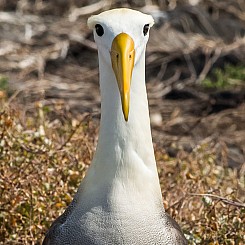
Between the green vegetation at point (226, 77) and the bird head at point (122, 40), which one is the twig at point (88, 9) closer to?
the green vegetation at point (226, 77)

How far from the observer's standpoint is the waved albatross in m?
3.79

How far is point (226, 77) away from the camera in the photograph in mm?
8617

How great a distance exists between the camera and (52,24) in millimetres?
9602

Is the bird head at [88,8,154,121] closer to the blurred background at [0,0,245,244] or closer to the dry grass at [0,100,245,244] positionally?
the dry grass at [0,100,245,244]

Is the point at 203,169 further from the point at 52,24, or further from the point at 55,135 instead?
the point at 52,24

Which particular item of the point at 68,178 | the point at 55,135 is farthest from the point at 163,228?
the point at 55,135

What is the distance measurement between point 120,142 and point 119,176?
0.14m

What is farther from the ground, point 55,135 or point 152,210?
point 55,135

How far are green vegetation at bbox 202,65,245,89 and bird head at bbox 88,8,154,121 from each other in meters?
4.69

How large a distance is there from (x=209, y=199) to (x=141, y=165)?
806mm

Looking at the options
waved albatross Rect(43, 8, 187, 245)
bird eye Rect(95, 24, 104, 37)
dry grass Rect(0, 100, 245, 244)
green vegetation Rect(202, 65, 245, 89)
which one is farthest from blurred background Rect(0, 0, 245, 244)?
bird eye Rect(95, 24, 104, 37)

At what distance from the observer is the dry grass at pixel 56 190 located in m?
4.62

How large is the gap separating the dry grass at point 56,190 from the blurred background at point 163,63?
1716 millimetres

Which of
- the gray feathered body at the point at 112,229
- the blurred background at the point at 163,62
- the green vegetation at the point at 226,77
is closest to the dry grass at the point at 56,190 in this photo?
the gray feathered body at the point at 112,229
